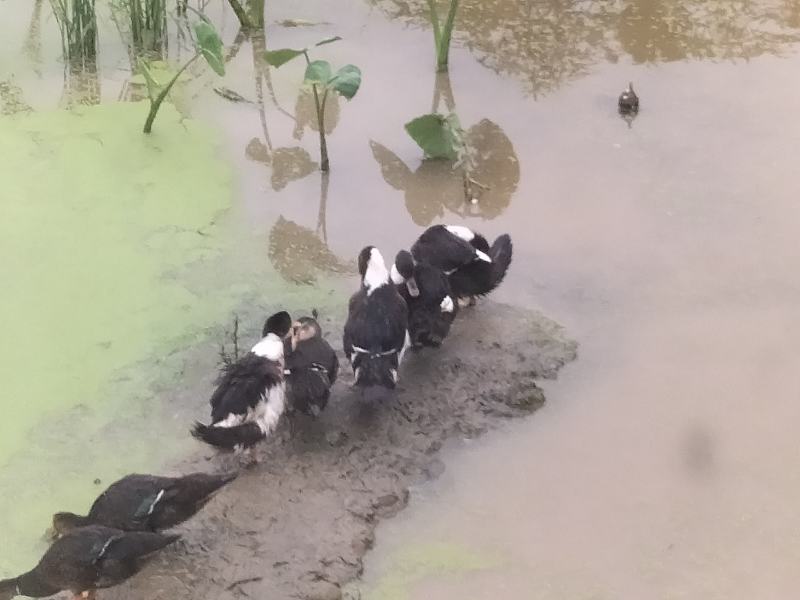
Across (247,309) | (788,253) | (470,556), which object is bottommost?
(470,556)

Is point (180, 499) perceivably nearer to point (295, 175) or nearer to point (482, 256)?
point (482, 256)

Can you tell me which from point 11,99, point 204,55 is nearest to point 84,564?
point 204,55

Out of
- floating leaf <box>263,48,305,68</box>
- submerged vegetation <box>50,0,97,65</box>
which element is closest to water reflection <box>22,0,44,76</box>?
submerged vegetation <box>50,0,97,65</box>

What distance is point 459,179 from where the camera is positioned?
4.45m

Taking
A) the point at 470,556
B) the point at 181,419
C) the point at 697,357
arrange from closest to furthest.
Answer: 1. the point at 470,556
2. the point at 181,419
3. the point at 697,357

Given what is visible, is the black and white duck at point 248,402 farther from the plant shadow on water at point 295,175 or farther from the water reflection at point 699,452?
the water reflection at point 699,452

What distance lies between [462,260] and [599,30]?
274 cm

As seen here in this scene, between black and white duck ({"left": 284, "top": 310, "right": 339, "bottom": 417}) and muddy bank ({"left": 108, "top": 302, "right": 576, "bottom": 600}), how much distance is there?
0.14m

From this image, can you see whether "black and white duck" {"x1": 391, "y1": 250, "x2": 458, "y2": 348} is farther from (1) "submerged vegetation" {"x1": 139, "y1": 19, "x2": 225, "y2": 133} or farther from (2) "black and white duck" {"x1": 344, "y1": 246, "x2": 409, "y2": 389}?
(1) "submerged vegetation" {"x1": 139, "y1": 19, "x2": 225, "y2": 133}

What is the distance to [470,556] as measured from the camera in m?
2.78

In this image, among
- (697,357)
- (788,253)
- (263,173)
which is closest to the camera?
(697,357)

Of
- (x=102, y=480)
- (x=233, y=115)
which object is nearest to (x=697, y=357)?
(x=102, y=480)

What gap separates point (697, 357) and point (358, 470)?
56.1 inches

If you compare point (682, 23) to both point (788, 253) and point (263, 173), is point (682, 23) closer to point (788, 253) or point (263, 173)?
point (788, 253)
